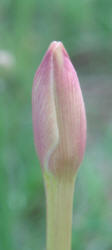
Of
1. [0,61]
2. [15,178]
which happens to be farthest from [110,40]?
[0,61]

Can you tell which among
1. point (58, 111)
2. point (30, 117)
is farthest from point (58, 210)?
point (30, 117)

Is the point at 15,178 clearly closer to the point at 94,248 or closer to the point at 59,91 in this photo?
the point at 94,248

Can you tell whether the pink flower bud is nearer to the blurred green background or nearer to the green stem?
the green stem

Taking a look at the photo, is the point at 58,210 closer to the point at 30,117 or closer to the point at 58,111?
the point at 58,111

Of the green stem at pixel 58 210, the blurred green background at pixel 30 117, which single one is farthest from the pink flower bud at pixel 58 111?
the blurred green background at pixel 30 117

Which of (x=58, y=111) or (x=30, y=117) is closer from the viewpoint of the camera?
(x=58, y=111)
